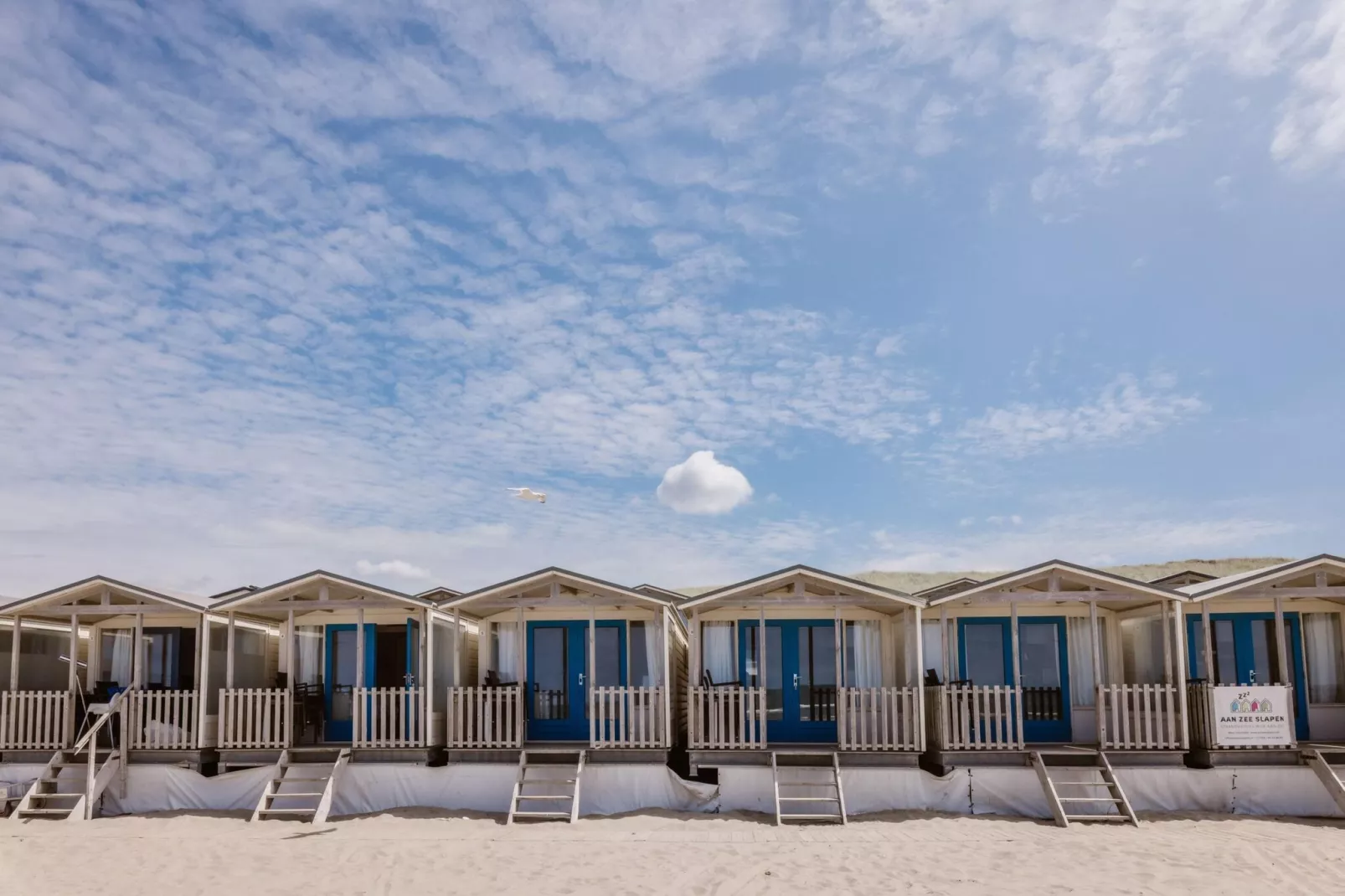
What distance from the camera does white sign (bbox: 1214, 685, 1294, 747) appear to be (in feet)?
52.3

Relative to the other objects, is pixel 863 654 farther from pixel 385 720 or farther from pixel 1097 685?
pixel 385 720

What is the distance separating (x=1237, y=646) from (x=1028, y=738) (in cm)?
374

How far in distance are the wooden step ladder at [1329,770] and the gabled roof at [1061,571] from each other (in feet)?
9.10

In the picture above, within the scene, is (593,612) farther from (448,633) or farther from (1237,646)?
(1237,646)

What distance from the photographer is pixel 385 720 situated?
17.5 m

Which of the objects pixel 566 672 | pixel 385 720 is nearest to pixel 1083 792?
pixel 566 672

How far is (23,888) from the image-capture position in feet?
40.1

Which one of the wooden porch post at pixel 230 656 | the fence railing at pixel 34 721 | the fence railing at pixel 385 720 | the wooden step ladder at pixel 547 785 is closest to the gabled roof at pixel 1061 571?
the wooden step ladder at pixel 547 785

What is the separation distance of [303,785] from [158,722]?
2778mm

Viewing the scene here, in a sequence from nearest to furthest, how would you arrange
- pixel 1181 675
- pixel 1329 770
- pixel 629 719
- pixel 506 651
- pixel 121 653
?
pixel 1329 770, pixel 1181 675, pixel 629 719, pixel 506 651, pixel 121 653

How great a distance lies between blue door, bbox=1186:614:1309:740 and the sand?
3.20m

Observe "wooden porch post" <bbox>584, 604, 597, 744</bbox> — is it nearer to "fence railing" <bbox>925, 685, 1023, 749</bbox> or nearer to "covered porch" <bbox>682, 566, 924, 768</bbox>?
"covered porch" <bbox>682, 566, 924, 768</bbox>

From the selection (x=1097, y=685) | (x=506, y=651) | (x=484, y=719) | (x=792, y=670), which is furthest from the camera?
(x=506, y=651)

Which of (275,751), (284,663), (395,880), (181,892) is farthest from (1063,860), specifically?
(284,663)
